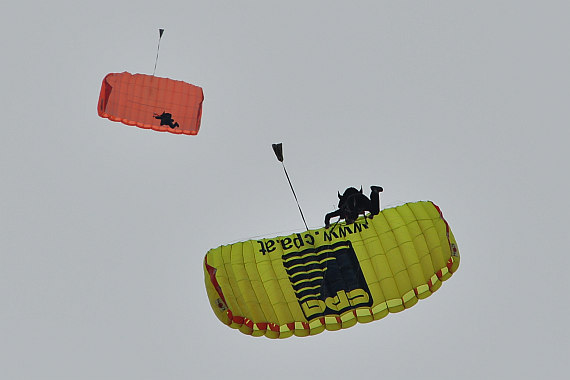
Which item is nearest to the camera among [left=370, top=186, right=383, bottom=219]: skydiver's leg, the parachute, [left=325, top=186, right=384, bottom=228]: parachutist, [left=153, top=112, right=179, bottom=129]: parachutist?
the parachute

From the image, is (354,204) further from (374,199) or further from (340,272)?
(340,272)

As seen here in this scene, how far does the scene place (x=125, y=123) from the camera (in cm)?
2234

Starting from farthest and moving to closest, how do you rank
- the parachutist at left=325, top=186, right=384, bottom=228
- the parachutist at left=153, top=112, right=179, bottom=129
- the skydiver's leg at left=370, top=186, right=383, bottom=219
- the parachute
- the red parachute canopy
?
the parachutist at left=153, top=112, right=179, bottom=129 < the red parachute canopy < the skydiver's leg at left=370, top=186, right=383, bottom=219 < the parachutist at left=325, top=186, right=384, bottom=228 < the parachute

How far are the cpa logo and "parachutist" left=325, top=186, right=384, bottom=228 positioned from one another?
58cm

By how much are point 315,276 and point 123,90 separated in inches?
308

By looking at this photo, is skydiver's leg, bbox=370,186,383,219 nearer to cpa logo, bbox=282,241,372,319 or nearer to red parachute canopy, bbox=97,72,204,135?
cpa logo, bbox=282,241,372,319

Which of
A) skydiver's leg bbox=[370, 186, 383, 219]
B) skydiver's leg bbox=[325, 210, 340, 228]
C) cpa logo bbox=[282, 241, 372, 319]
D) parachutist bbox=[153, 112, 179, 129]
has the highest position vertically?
parachutist bbox=[153, 112, 179, 129]

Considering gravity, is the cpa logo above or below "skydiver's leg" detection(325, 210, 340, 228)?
below

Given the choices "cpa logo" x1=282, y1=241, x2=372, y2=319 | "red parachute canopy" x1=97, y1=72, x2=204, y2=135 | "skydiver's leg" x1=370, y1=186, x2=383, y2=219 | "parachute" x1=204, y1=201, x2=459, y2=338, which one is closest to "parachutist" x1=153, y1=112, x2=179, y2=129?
"red parachute canopy" x1=97, y1=72, x2=204, y2=135

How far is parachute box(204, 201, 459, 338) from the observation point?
59.0 feet

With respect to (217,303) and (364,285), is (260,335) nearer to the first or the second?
(217,303)

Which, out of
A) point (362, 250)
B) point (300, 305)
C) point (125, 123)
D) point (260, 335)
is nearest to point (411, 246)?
point (362, 250)

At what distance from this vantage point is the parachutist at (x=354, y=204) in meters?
18.1

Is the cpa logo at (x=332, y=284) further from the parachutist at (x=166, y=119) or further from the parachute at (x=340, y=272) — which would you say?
the parachutist at (x=166, y=119)
